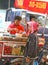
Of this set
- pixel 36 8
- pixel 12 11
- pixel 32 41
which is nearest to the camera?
pixel 32 41

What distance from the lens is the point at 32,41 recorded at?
3.89m

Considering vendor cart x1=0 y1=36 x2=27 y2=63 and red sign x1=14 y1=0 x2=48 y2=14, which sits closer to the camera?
vendor cart x1=0 y1=36 x2=27 y2=63

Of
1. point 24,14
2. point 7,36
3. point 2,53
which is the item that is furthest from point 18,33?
point 24,14

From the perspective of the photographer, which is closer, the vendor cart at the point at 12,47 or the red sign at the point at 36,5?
the vendor cart at the point at 12,47

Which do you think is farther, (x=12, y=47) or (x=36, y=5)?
(x=36, y=5)

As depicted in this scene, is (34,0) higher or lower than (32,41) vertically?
higher

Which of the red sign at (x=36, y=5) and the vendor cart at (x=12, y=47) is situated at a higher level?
the red sign at (x=36, y=5)

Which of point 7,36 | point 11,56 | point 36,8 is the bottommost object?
point 11,56

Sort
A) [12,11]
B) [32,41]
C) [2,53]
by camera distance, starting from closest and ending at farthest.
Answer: [32,41] < [2,53] < [12,11]

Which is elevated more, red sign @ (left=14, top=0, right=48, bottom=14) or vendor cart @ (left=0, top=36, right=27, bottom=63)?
red sign @ (left=14, top=0, right=48, bottom=14)

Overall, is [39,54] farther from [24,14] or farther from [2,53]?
[24,14]

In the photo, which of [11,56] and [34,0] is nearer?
[11,56]

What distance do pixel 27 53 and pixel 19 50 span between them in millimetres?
320

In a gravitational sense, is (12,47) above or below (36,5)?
below
